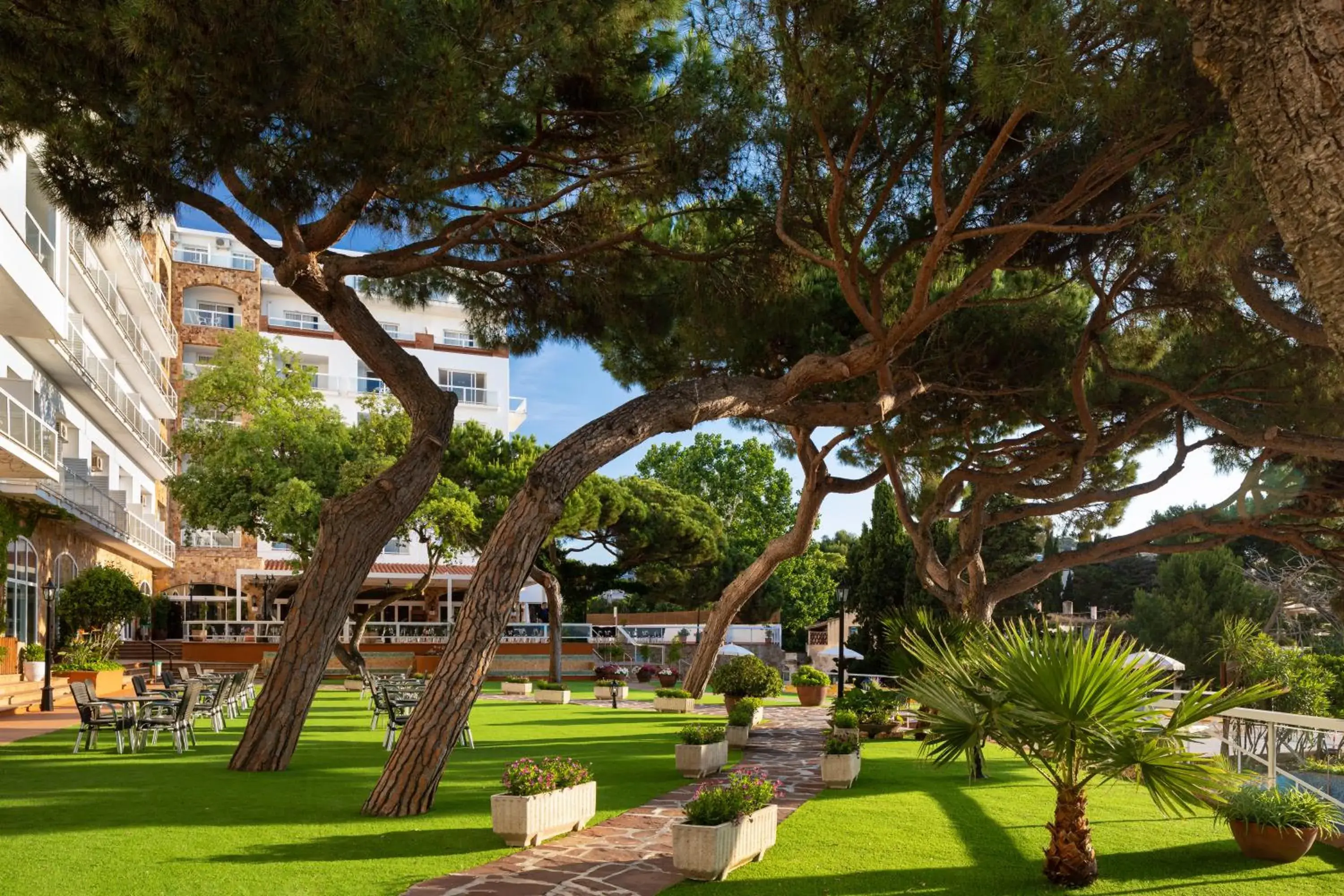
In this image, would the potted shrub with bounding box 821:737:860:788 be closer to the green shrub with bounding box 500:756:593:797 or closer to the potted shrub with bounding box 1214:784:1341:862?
the green shrub with bounding box 500:756:593:797

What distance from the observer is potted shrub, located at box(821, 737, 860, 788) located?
1248cm

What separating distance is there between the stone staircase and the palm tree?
19.3 meters

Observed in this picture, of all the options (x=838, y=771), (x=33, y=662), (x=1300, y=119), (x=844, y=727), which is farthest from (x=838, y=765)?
(x=33, y=662)

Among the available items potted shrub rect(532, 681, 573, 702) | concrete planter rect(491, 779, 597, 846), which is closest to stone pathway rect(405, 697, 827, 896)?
concrete planter rect(491, 779, 597, 846)

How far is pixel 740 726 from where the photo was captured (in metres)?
16.6

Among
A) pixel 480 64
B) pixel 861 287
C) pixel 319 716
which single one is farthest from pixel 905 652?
pixel 319 716

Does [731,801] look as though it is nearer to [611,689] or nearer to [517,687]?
[611,689]

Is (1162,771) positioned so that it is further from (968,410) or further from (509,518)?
(968,410)

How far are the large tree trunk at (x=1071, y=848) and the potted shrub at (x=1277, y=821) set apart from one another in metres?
1.73

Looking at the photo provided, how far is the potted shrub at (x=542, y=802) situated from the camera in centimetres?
864

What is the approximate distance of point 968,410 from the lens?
57.2 feet

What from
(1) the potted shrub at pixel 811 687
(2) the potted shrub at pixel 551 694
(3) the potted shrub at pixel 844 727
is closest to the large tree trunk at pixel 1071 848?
(3) the potted shrub at pixel 844 727

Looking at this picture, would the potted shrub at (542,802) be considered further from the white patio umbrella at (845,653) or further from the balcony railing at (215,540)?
the balcony railing at (215,540)

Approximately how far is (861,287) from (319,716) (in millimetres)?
12985
